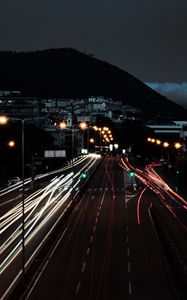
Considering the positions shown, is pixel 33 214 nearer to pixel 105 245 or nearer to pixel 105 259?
pixel 105 245

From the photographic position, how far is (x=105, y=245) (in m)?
53.2

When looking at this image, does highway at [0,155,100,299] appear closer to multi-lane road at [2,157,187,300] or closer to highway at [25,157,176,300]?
multi-lane road at [2,157,187,300]

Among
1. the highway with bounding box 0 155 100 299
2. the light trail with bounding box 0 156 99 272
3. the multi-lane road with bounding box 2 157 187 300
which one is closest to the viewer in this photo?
the multi-lane road with bounding box 2 157 187 300

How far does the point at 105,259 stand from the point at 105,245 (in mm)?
6283

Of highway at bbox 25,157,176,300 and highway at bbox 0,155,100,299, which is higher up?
highway at bbox 0,155,100,299

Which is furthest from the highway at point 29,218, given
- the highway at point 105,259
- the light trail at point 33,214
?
Answer: the highway at point 105,259

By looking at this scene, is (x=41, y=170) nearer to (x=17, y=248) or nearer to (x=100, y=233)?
(x=100, y=233)

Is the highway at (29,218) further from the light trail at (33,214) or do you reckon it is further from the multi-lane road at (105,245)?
the multi-lane road at (105,245)

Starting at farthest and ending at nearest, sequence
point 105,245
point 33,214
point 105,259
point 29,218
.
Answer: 1. point 33,214
2. point 29,218
3. point 105,245
4. point 105,259

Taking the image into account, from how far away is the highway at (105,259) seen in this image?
36062 millimetres

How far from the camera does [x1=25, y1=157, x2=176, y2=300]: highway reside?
118 feet

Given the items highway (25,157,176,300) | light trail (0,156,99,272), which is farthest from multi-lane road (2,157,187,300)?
light trail (0,156,99,272)

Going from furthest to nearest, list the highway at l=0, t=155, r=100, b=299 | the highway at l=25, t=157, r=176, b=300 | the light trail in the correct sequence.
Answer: the light trail → the highway at l=0, t=155, r=100, b=299 → the highway at l=25, t=157, r=176, b=300

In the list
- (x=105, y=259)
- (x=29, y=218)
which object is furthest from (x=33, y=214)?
(x=105, y=259)
